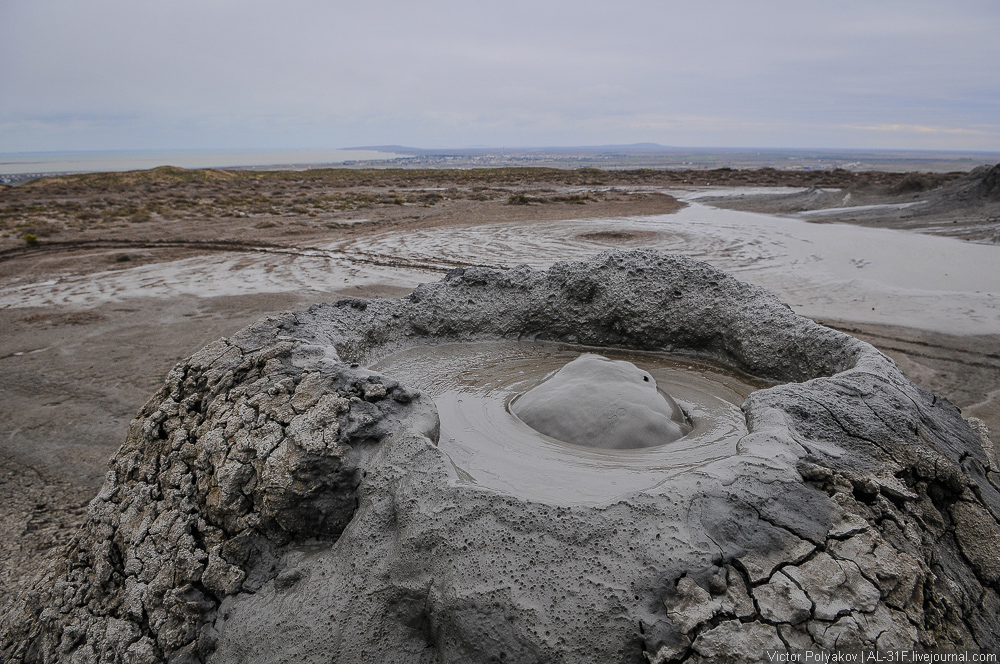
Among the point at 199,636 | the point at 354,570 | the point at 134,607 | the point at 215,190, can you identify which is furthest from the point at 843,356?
the point at 215,190

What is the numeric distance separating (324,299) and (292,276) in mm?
1690

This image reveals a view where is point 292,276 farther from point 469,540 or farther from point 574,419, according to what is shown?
point 469,540

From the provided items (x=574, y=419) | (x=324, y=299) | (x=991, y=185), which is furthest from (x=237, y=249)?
(x=991, y=185)

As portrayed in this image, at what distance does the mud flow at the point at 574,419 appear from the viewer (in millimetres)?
2264

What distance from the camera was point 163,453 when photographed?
2.46m

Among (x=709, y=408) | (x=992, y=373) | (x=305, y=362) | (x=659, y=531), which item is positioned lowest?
(x=992, y=373)

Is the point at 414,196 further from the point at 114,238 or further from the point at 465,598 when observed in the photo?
the point at 465,598

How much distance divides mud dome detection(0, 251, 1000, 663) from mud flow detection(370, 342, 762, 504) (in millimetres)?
217

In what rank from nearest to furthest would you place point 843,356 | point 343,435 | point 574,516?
point 574,516
point 343,435
point 843,356

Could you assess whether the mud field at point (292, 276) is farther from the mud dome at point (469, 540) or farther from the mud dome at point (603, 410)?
the mud dome at point (603, 410)

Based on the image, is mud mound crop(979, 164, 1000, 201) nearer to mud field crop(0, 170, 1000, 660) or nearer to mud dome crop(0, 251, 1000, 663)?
mud field crop(0, 170, 1000, 660)

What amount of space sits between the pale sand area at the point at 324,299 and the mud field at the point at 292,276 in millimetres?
24

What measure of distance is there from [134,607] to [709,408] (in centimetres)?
261

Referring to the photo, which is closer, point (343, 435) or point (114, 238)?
point (343, 435)
